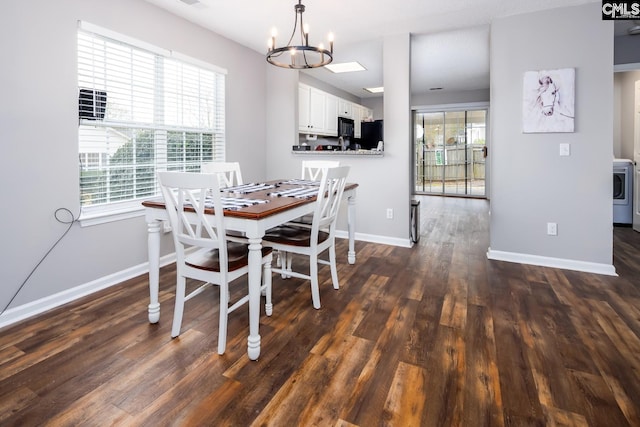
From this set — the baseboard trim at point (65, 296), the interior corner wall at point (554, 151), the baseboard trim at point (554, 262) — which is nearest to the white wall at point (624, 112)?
the interior corner wall at point (554, 151)

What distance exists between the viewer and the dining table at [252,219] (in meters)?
1.85

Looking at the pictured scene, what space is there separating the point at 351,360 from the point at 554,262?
2602 millimetres

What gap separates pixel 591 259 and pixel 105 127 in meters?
4.40

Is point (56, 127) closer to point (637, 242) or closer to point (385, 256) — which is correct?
point (385, 256)

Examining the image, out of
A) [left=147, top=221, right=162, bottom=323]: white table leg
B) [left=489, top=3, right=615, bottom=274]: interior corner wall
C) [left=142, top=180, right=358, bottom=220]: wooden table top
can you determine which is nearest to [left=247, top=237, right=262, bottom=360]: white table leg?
[left=142, top=180, right=358, bottom=220]: wooden table top

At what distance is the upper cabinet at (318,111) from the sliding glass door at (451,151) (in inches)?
96.4

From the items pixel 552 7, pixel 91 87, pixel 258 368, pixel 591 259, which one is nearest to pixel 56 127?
pixel 91 87

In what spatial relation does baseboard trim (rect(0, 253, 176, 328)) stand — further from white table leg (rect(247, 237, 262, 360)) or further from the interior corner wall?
the interior corner wall

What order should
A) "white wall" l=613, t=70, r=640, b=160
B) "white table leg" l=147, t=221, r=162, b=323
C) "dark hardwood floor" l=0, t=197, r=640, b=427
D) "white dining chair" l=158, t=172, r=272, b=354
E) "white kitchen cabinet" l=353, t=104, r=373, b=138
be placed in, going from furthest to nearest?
"white kitchen cabinet" l=353, t=104, r=373, b=138, "white wall" l=613, t=70, r=640, b=160, "white table leg" l=147, t=221, r=162, b=323, "white dining chair" l=158, t=172, r=272, b=354, "dark hardwood floor" l=0, t=197, r=640, b=427

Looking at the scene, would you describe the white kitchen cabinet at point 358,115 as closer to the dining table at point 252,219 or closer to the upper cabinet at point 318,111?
the upper cabinet at point 318,111

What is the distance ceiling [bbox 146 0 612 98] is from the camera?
318 cm

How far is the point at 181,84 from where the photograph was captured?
3.53 m

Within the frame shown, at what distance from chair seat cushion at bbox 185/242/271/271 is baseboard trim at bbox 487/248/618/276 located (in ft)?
8.45

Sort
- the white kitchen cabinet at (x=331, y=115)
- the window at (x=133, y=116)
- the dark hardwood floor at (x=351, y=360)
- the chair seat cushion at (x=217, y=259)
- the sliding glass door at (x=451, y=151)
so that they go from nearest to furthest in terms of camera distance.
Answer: the dark hardwood floor at (x=351, y=360) → the chair seat cushion at (x=217, y=259) → the window at (x=133, y=116) → the white kitchen cabinet at (x=331, y=115) → the sliding glass door at (x=451, y=151)
